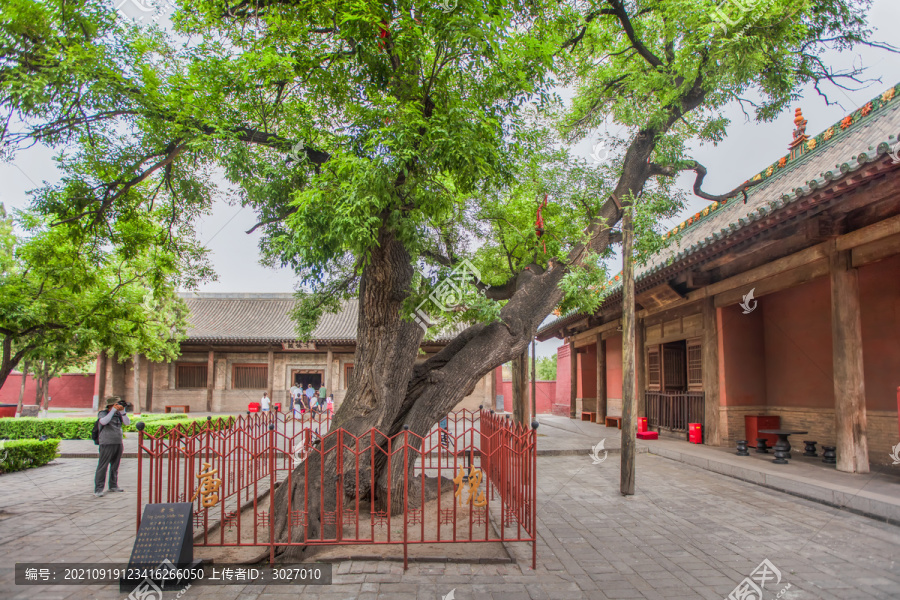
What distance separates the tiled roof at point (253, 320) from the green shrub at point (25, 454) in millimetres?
12383

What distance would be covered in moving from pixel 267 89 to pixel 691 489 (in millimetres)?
7454

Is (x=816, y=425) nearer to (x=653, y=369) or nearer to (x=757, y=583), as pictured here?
(x=653, y=369)

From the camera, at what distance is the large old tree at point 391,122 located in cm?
462

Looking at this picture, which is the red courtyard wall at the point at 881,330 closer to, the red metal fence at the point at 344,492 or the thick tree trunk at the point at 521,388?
the red metal fence at the point at 344,492

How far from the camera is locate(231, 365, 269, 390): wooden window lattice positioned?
2452 cm

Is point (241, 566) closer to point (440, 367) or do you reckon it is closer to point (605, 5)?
point (440, 367)

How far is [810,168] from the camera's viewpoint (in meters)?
9.95

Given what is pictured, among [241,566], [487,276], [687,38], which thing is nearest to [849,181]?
[687,38]

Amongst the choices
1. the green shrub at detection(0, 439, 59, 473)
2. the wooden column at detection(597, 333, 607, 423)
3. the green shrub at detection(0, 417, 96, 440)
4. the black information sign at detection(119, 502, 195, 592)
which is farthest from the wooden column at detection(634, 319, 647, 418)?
the green shrub at detection(0, 417, 96, 440)

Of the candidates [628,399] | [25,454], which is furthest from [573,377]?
[25,454]

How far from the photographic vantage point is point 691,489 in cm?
742

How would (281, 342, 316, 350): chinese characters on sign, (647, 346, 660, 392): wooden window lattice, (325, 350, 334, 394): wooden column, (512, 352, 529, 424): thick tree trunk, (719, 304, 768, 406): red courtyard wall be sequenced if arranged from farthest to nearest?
(325, 350, 334, 394): wooden column
(281, 342, 316, 350): chinese characters on sign
(647, 346, 660, 392): wooden window lattice
(512, 352, 529, 424): thick tree trunk
(719, 304, 768, 406): red courtyard wall

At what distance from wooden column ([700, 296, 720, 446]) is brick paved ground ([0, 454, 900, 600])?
3.05 meters

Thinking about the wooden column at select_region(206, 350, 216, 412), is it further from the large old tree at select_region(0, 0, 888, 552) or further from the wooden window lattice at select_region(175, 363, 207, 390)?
the large old tree at select_region(0, 0, 888, 552)
